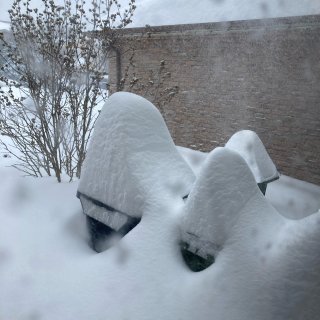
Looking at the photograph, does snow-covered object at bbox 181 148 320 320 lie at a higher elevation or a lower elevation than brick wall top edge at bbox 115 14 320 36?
lower

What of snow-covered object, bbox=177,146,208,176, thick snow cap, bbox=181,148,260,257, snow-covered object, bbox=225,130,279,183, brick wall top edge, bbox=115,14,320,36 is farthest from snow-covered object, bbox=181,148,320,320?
snow-covered object, bbox=177,146,208,176

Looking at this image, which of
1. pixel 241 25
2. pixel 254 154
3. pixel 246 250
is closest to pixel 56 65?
pixel 254 154

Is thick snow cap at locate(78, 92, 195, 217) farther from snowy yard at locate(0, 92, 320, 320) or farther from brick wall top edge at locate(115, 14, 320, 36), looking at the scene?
brick wall top edge at locate(115, 14, 320, 36)

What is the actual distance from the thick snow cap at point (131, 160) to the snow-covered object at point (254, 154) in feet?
6.55

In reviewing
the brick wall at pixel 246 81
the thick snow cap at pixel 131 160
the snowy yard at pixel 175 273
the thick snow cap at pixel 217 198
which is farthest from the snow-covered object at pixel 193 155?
the thick snow cap at pixel 217 198

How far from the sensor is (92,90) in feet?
17.4

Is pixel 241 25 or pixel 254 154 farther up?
pixel 241 25

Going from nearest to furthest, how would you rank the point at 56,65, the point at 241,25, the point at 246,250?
the point at 246,250 → the point at 56,65 → the point at 241,25

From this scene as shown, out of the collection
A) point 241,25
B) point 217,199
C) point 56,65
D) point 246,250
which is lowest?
point 246,250

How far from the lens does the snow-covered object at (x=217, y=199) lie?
1.99 meters

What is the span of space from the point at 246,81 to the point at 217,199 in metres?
6.19

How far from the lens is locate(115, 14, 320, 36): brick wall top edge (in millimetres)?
6238

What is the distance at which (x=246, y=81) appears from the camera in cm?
770

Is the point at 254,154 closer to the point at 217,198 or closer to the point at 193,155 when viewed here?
the point at 217,198
